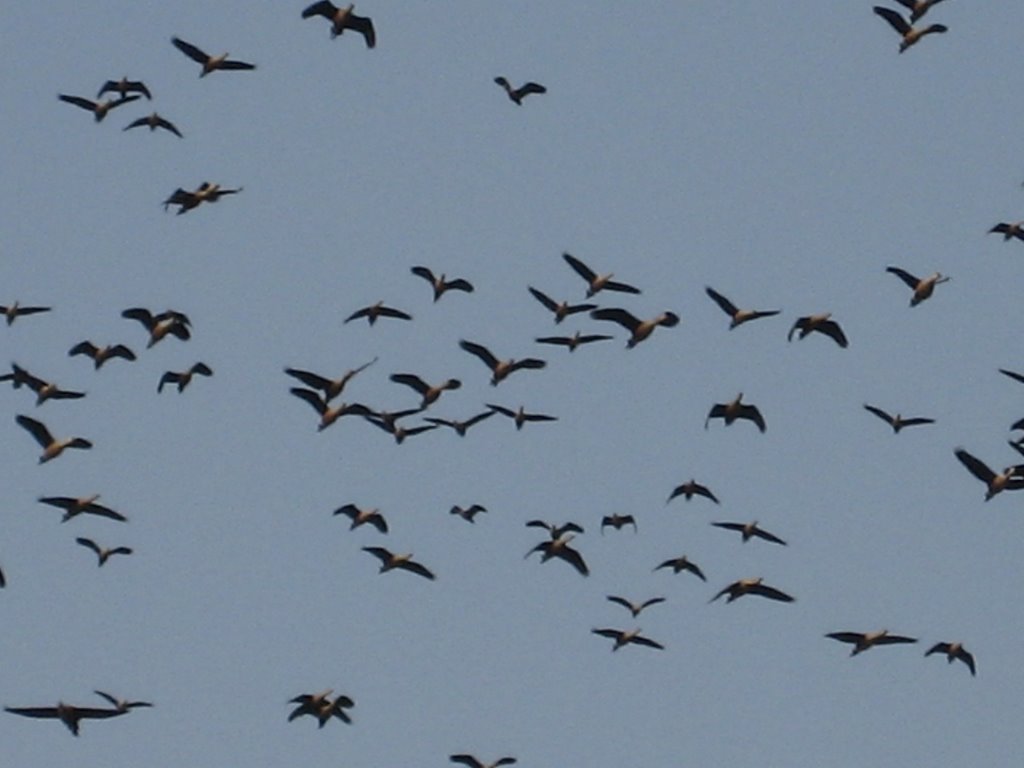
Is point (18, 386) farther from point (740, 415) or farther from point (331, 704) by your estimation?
point (740, 415)

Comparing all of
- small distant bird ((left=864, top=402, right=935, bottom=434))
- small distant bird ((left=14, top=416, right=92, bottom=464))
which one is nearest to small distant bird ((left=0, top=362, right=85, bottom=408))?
small distant bird ((left=14, top=416, right=92, bottom=464))

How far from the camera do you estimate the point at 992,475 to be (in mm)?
58938

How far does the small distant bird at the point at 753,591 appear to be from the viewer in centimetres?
6438

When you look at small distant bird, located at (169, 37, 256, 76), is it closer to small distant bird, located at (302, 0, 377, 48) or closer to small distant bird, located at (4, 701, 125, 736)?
small distant bird, located at (302, 0, 377, 48)

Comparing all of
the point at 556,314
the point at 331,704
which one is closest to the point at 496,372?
the point at 556,314

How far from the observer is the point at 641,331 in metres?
63.5

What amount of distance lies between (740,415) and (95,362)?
15714 millimetres

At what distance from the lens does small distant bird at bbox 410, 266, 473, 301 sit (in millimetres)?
67750

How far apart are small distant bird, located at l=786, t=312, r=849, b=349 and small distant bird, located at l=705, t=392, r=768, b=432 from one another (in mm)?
3533

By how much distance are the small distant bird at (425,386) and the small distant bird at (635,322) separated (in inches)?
182

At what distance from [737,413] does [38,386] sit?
16.8m

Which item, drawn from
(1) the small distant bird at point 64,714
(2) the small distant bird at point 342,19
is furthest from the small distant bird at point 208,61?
(1) the small distant bird at point 64,714

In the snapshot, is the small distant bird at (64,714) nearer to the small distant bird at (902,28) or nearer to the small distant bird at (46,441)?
the small distant bird at (46,441)

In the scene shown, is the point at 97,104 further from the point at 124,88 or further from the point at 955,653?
the point at 955,653
